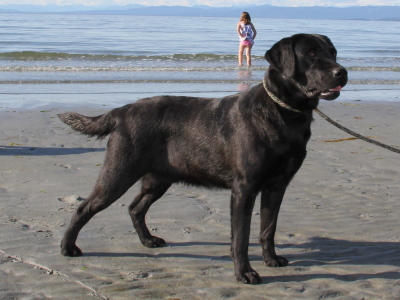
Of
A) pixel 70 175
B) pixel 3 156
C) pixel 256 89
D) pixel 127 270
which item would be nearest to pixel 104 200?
pixel 127 270

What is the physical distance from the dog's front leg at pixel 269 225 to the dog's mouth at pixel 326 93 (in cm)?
85

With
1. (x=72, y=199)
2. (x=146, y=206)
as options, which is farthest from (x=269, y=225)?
(x=72, y=199)

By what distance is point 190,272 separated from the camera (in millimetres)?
4434

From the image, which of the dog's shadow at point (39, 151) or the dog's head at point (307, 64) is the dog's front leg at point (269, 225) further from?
the dog's shadow at point (39, 151)

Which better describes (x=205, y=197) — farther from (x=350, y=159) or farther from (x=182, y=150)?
(x=350, y=159)

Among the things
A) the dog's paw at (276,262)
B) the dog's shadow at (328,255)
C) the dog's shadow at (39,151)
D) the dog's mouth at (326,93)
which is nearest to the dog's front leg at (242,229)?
the dog's shadow at (328,255)

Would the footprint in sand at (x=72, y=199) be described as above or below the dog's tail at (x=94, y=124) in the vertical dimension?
below

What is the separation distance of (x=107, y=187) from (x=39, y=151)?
146 inches

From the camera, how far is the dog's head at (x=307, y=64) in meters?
4.10

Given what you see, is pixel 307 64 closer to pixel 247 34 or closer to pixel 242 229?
pixel 242 229

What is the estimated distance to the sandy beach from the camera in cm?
414

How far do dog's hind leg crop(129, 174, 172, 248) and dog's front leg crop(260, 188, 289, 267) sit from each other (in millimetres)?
841

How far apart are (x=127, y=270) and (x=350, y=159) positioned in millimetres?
4370

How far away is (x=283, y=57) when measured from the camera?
13.8 ft
